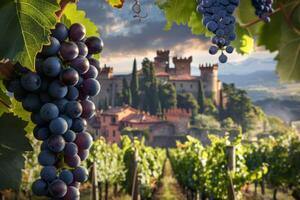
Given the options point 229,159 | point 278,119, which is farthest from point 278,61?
point 278,119

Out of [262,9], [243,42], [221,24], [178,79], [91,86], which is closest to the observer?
[91,86]

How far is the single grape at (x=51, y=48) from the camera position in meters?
0.95

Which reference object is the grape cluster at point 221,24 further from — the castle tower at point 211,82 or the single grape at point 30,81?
the castle tower at point 211,82

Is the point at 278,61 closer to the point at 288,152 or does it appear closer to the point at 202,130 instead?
the point at 288,152

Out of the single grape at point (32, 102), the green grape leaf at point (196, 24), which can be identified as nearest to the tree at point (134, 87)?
the green grape leaf at point (196, 24)

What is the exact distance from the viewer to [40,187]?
94cm

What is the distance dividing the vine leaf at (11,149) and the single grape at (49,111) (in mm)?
120

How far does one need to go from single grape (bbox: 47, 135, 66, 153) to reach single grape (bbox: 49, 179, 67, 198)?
0.06 meters

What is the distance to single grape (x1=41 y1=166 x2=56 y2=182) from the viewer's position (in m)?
0.93

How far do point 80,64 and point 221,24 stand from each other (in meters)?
0.39

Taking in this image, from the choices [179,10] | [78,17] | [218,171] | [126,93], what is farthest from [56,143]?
[126,93]

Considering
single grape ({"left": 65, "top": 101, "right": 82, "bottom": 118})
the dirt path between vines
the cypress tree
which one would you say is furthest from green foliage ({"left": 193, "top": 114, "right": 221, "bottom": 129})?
single grape ({"left": 65, "top": 101, "right": 82, "bottom": 118})

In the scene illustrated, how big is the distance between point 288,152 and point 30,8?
1393 cm

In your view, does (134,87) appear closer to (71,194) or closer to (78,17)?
(78,17)
